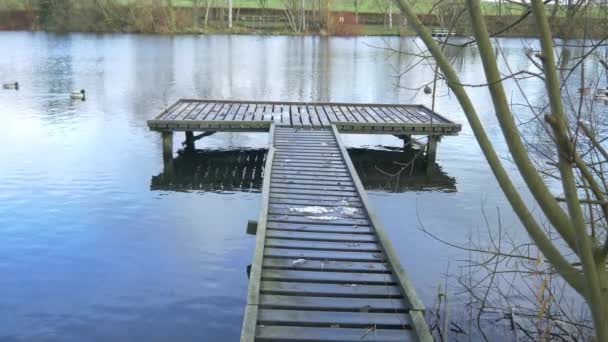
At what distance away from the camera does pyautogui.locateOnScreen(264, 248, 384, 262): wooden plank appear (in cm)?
632

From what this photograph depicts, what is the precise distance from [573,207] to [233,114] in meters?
12.4

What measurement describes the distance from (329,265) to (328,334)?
130cm

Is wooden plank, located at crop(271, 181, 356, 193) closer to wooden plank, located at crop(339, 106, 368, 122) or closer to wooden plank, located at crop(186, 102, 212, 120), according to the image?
wooden plank, located at crop(339, 106, 368, 122)

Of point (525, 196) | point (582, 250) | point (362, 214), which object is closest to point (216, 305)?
point (362, 214)

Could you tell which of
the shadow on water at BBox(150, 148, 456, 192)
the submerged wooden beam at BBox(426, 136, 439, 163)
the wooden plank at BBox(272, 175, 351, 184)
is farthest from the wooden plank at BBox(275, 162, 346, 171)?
the submerged wooden beam at BBox(426, 136, 439, 163)

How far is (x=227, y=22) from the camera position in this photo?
5525 cm

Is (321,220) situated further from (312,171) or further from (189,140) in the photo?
(189,140)

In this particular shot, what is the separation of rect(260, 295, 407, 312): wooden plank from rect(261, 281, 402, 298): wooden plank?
0.19 ft

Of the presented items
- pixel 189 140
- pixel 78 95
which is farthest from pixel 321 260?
pixel 78 95

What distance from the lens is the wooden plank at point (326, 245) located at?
259 inches

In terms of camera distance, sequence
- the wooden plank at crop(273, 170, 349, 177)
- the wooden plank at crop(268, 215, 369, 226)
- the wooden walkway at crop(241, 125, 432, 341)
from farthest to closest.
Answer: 1. the wooden plank at crop(273, 170, 349, 177)
2. the wooden plank at crop(268, 215, 369, 226)
3. the wooden walkway at crop(241, 125, 432, 341)

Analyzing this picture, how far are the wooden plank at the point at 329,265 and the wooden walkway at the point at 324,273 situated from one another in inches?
0.4

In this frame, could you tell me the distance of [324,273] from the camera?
603 cm

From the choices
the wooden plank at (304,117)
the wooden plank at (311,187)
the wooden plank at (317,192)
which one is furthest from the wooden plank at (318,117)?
the wooden plank at (317,192)
